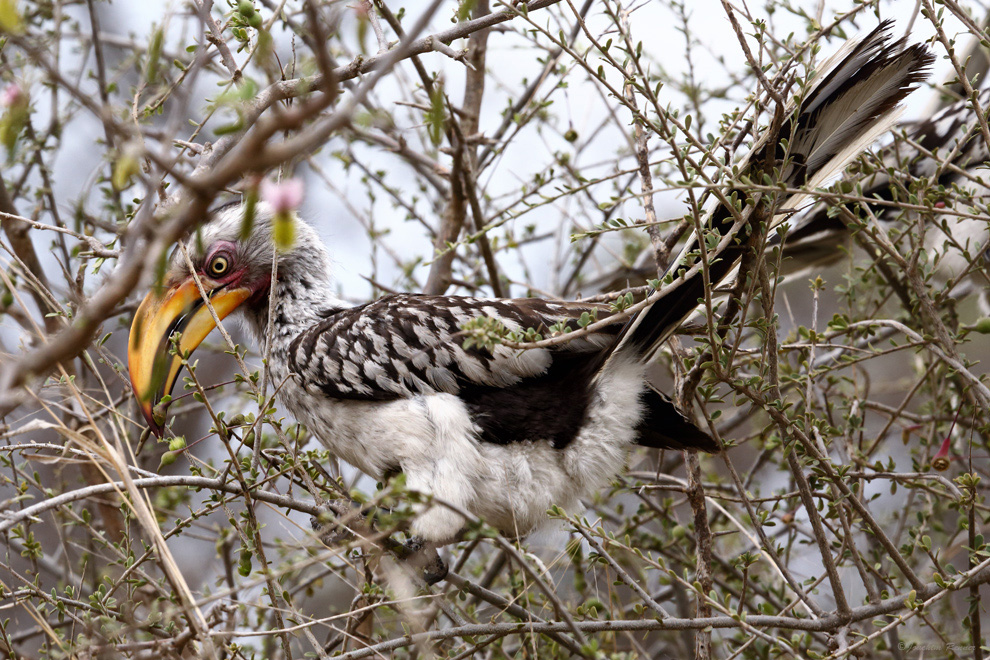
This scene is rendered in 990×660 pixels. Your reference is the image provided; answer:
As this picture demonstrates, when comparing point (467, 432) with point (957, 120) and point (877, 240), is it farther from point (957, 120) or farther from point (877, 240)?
point (957, 120)

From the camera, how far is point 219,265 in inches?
127

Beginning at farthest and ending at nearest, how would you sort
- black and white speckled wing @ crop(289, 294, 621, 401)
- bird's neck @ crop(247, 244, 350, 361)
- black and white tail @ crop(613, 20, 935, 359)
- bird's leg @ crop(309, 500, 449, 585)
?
bird's neck @ crop(247, 244, 350, 361), black and white speckled wing @ crop(289, 294, 621, 401), bird's leg @ crop(309, 500, 449, 585), black and white tail @ crop(613, 20, 935, 359)

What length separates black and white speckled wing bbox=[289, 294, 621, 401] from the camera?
2.65 meters

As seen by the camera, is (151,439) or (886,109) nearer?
(886,109)

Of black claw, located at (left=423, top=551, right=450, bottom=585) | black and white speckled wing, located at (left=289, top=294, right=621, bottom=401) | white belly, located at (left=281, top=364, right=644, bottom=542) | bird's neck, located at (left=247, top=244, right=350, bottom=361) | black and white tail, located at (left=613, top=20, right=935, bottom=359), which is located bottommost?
black claw, located at (left=423, top=551, right=450, bottom=585)

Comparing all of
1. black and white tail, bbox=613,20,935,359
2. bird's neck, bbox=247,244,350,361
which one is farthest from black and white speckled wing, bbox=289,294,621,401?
black and white tail, bbox=613,20,935,359

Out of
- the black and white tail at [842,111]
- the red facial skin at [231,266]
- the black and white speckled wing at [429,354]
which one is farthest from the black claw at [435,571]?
the red facial skin at [231,266]

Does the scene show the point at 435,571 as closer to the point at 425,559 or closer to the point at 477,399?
the point at 425,559

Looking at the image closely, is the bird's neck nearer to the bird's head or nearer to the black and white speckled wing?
the bird's head

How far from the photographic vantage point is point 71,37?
3.84 metres

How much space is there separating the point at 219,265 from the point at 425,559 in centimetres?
139

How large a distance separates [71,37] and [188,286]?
5.28 feet

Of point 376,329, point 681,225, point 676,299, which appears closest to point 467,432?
point 376,329

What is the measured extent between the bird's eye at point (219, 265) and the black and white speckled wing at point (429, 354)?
2.13ft
